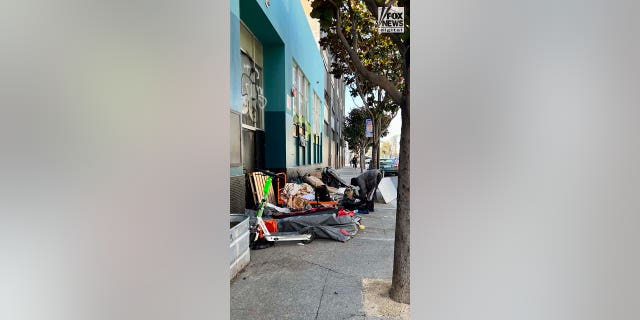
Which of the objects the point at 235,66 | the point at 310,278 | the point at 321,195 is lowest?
the point at 310,278

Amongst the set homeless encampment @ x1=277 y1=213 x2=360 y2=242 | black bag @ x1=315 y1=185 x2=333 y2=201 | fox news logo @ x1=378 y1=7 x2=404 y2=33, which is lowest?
homeless encampment @ x1=277 y1=213 x2=360 y2=242

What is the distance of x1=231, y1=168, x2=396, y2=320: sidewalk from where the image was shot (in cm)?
312

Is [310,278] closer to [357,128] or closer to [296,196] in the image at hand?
[296,196]

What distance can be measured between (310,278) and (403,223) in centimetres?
138

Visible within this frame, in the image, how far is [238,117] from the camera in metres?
6.45

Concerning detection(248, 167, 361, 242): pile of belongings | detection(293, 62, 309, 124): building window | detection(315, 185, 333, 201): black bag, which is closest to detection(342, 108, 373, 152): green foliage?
detection(293, 62, 309, 124): building window

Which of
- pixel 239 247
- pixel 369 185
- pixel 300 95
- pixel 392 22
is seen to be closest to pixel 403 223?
pixel 392 22

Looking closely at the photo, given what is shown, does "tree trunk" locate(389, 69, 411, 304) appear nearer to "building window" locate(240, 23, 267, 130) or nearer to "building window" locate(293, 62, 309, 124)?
"building window" locate(240, 23, 267, 130)

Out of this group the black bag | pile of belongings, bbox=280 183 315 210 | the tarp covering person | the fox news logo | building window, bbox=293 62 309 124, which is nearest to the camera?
the fox news logo

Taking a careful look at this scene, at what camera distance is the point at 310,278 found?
3.93 metres

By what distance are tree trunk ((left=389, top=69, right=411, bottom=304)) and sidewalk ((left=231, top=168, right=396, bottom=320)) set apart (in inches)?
16.9

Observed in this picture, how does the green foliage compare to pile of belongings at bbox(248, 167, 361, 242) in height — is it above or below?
above

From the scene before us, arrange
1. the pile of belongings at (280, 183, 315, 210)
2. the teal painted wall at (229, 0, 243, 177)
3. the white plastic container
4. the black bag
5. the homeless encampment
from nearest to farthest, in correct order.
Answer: the white plastic container < the homeless encampment < the teal painted wall at (229, 0, 243, 177) < the pile of belongings at (280, 183, 315, 210) < the black bag
